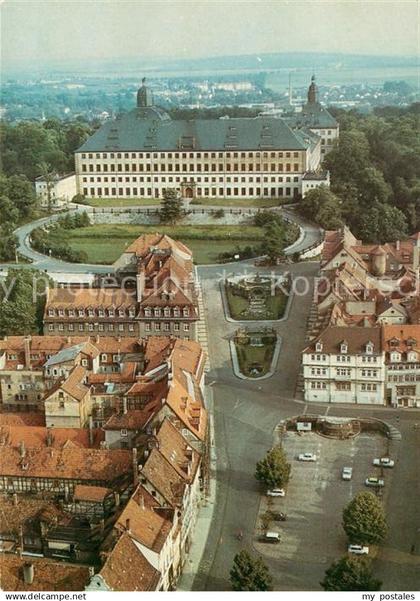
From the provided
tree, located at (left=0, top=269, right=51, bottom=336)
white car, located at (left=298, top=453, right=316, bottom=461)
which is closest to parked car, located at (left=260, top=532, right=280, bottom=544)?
white car, located at (left=298, top=453, right=316, bottom=461)

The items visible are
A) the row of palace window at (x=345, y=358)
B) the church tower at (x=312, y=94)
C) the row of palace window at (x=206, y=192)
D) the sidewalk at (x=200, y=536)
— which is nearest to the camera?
the sidewalk at (x=200, y=536)

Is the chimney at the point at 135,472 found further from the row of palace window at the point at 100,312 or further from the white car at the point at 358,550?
the row of palace window at the point at 100,312

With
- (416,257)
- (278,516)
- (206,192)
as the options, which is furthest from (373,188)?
(278,516)

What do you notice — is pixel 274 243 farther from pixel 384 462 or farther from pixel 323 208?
pixel 384 462

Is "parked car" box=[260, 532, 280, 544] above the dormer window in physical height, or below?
below

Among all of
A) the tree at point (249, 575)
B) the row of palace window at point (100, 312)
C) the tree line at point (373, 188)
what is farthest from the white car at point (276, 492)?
the tree line at point (373, 188)

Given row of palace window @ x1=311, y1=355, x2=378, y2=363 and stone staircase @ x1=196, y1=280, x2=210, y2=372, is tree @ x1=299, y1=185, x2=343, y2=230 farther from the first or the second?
row of palace window @ x1=311, y1=355, x2=378, y2=363

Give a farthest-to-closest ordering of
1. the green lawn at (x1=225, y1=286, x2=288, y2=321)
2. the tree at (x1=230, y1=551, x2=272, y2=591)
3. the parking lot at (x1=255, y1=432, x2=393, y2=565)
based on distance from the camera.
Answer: the green lawn at (x1=225, y1=286, x2=288, y2=321) < the parking lot at (x1=255, y1=432, x2=393, y2=565) < the tree at (x1=230, y1=551, x2=272, y2=591)
